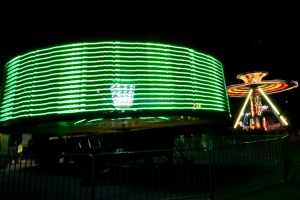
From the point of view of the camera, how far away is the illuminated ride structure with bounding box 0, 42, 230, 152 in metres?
6.79

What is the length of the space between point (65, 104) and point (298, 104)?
271ft

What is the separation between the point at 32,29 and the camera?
8.58 m

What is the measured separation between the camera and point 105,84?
6754 millimetres

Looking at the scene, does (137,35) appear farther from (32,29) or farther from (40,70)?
(32,29)

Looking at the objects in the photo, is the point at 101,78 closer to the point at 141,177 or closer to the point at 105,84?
the point at 105,84

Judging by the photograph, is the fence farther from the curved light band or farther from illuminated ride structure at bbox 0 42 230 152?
the curved light band

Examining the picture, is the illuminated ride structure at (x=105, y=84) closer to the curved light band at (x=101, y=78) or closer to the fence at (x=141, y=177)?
the curved light band at (x=101, y=78)

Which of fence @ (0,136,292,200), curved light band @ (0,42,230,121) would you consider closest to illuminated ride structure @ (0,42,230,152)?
curved light band @ (0,42,230,121)

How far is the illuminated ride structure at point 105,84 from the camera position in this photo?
6.79 meters

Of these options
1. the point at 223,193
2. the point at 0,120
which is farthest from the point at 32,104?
the point at 223,193

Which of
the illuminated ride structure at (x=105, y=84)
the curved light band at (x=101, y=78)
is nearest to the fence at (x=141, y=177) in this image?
the illuminated ride structure at (x=105, y=84)

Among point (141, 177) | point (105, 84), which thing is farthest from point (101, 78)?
point (141, 177)

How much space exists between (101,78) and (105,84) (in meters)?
0.18

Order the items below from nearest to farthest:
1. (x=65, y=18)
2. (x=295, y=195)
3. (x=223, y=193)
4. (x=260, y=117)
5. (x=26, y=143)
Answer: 1. (x=295, y=195)
2. (x=223, y=193)
3. (x=65, y=18)
4. (x=26, y=143)
5. (x=260, y=117)
